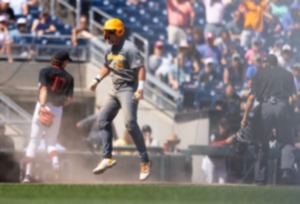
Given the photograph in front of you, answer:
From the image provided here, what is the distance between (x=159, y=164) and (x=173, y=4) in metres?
7.93

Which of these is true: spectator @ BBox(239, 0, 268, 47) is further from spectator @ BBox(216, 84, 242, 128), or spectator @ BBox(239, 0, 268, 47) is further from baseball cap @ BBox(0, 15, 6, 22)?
baseball cap @ BBox(0, 15, 6, 22)

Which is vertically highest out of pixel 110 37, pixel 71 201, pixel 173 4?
pixel 173 4

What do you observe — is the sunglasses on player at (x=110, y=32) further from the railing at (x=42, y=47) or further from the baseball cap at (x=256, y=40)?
the baseball cap at (x=256, y=40)

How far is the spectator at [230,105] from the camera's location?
872 inches

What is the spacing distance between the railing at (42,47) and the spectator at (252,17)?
4.88 meters

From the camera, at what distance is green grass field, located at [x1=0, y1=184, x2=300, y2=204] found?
485 inches

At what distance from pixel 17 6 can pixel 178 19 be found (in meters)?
4.07

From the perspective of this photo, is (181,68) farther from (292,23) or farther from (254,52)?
(292,23)

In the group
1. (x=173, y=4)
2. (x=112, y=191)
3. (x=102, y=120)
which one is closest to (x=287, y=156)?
(x=102, y=120)

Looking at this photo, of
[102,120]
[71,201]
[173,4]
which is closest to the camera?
[71,201]

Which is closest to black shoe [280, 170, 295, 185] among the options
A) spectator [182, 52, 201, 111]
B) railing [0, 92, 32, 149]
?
railing [0, 92, 32, 149]

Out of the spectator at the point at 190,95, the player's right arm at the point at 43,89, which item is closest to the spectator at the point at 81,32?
the spectator at the point at 190,95

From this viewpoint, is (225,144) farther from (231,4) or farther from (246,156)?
(231,4)

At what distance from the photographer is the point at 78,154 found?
62.8 feet
